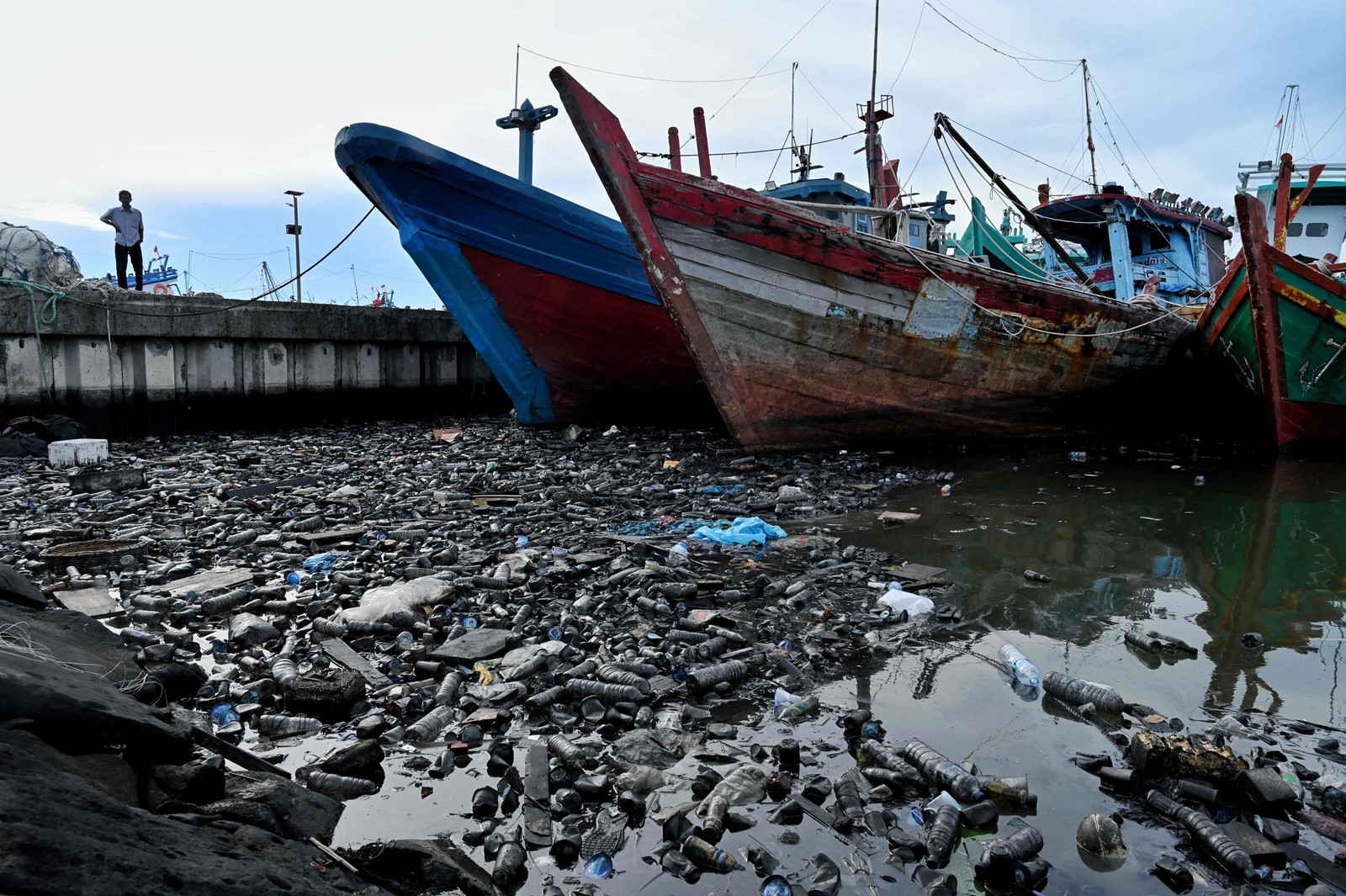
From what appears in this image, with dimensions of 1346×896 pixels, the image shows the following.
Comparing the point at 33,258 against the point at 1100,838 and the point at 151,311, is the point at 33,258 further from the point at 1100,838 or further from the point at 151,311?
the point at 1100,838

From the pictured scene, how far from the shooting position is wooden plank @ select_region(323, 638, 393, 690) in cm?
315

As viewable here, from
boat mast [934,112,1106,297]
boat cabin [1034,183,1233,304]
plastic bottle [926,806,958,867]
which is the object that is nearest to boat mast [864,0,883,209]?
boat mast [934,112,1106,297]

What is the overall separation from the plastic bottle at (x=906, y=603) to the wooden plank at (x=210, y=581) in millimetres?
3479

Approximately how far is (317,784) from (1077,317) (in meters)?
9.69

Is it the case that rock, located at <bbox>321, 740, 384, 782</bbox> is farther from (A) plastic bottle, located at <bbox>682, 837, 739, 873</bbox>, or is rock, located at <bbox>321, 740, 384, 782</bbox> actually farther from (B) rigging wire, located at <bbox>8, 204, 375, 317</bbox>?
(B) rigging wire, located at <bbox>8, 204, 375, 317</bbox>

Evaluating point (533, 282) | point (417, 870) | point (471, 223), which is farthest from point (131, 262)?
point (417, 870)

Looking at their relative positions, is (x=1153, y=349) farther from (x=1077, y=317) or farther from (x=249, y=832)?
(x=249, y=832)

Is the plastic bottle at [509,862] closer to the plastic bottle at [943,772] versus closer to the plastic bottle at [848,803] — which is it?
the plastic bottle at [848,803]

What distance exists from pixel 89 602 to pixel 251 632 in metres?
1.09

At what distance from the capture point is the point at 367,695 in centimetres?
304

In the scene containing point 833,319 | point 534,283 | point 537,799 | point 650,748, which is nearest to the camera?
point 537,799

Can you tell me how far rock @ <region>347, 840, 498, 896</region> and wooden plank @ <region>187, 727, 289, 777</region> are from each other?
1.74 feet

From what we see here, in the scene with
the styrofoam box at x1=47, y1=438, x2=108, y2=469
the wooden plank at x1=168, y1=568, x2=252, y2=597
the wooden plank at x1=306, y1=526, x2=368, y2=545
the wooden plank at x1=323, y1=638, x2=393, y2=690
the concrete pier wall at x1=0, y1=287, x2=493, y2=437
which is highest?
the concrete pier wall at x1=0, y1=287, x2=493, y2=437

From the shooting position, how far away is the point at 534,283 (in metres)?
10.2
